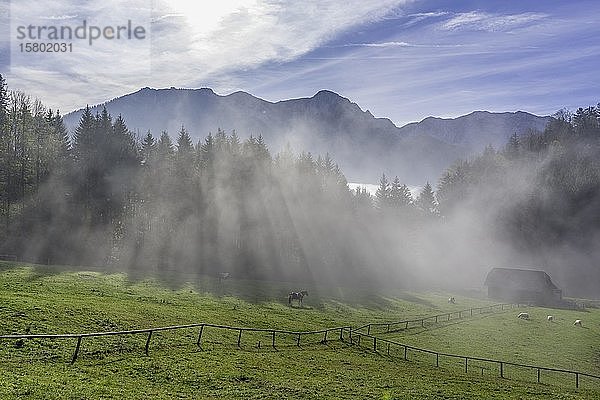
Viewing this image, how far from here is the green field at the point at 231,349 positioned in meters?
26.2

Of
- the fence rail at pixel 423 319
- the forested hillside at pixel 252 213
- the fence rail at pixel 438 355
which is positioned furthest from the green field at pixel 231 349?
the forested hillside at pixel 252 213

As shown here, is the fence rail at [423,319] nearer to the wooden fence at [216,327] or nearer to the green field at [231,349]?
the green field at [231,349]

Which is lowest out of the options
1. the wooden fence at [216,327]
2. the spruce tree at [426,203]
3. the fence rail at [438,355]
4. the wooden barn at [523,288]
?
the wooden barn at [523,288]

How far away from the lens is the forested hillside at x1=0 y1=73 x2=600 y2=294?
89.4 metres

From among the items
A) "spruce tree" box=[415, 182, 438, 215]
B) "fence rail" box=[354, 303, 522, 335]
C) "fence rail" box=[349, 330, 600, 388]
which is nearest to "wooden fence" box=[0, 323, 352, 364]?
"fence rail" box=[349, 330, 600, 388]

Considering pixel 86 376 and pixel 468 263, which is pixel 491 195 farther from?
pixel 86 376

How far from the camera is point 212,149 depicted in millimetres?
109375

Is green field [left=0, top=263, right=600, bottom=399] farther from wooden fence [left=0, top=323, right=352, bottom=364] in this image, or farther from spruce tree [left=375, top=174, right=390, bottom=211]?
spruce tree [left=375, top=174, right=390, bottom=211]

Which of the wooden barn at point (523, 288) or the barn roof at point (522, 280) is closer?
the wooden barn at point (523, 288)

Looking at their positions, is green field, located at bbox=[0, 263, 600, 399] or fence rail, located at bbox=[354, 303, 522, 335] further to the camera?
fence rail, located at bbox=[354, 303, 522, 335]

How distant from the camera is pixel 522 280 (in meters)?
110

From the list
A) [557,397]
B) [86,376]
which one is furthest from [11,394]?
[557,397]

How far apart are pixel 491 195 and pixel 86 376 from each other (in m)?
164

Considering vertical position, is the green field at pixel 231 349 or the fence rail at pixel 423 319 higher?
the green field at pixel 231 349
